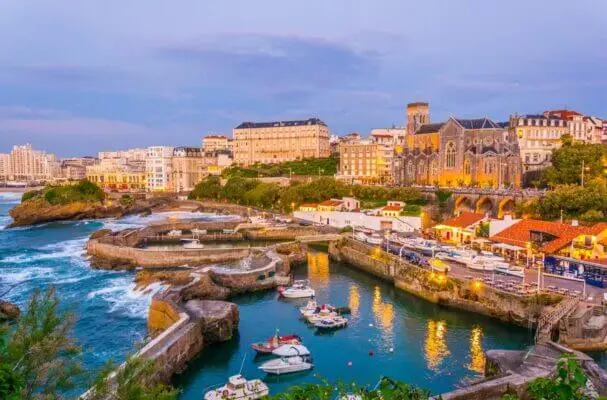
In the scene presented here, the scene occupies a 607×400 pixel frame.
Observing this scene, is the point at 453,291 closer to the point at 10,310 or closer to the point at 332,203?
the point at 10,310

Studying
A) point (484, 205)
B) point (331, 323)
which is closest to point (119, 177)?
point (484, 205)

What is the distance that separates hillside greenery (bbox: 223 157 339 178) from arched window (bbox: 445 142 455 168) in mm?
35617

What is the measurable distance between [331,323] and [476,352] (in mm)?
7804

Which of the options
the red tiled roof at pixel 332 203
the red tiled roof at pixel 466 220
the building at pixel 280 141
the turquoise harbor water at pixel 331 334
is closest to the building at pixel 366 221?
the red tiled roof at pixel 332 203

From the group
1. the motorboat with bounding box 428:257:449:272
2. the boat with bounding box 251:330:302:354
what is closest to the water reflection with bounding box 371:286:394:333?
the motorboat with bounding box 428:257:449:272

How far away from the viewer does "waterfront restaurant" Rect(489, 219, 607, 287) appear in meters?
31.2

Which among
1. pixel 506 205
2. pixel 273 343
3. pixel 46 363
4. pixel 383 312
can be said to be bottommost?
pixel 383 312

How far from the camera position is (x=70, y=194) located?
8850 cm

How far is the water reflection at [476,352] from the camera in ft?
76.5

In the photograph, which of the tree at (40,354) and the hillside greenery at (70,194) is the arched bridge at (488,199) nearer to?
the tree at (40,354)

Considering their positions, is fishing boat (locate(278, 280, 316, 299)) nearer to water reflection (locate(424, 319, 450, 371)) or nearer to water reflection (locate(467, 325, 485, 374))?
water reflection (locate(424, 319, 450, 371))

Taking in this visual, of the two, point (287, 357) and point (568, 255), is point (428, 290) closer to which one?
point (568, 255)

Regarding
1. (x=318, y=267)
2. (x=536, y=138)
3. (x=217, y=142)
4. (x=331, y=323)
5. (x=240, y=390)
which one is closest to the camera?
(x=240, y=390)

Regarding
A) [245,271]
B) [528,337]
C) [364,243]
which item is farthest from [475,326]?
[364,243]
